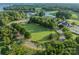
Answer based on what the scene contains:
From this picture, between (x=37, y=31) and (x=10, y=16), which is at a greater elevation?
(x=10, y=16)

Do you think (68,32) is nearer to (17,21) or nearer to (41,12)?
(41,12)

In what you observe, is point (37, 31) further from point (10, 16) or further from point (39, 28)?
point (10, 16)

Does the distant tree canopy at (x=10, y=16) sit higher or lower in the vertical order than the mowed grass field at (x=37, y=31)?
higher

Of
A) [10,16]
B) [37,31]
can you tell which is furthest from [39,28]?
[10,16]

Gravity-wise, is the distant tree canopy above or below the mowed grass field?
above
